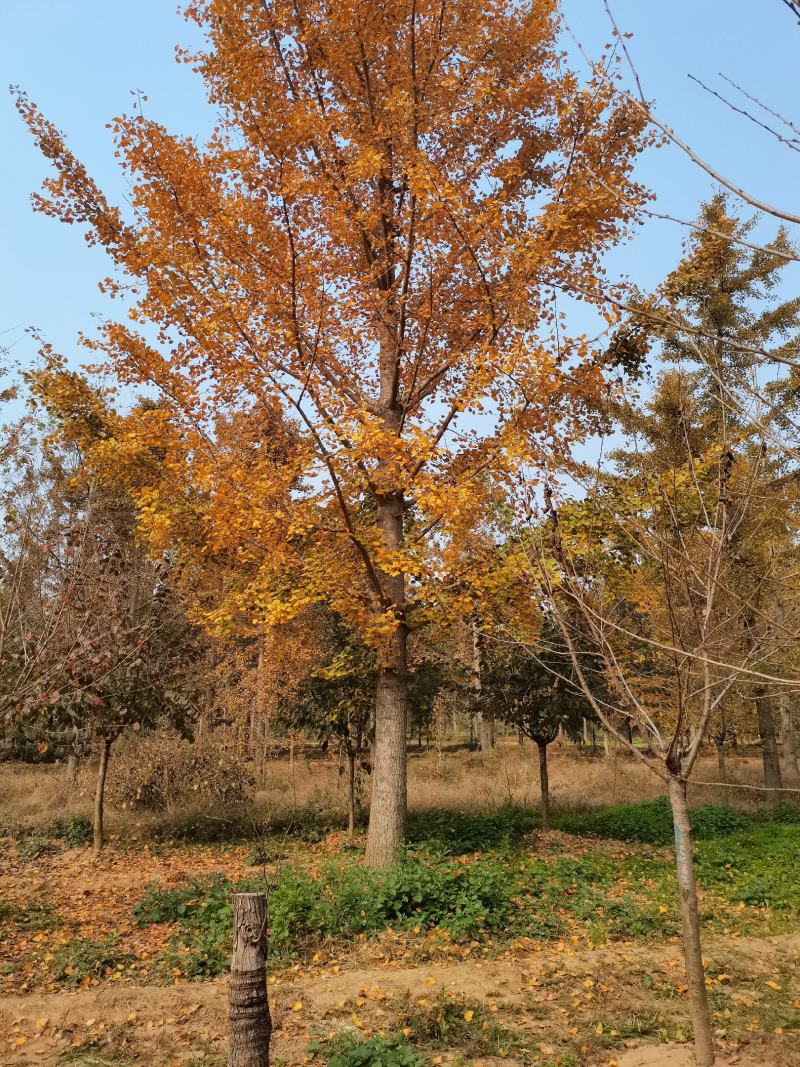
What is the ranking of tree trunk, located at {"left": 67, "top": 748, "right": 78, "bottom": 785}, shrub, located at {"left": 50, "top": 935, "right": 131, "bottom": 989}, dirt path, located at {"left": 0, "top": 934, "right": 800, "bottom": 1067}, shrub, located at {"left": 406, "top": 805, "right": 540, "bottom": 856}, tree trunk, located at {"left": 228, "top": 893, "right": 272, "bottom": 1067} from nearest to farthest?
tree trunk, located at {"left": 228, "top": 893, "right": 272, "bottom": 1067}, dirt path, located at {"left": 0, "top": 934, "right": 800, "bottom": 1067}, shrub, located at {"left": 50, "top": 935, "right": 131, "bottom": 989}, shrub, located at {"left": 406, "top": 805, "right": 540, "bottom": 856}, tree trunk, located at {"left": 67, "top": 748, "right": 78, "bottom": 785}

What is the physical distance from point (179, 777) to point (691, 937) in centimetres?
1136

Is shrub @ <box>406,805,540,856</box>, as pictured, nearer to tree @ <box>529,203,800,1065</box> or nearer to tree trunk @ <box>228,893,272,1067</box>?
tree @ <box>529,203,800,1065</box>

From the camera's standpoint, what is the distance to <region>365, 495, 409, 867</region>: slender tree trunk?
9031 millimetres

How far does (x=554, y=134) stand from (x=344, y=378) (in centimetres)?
447

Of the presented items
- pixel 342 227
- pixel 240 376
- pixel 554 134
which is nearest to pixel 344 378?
pixel 342 227

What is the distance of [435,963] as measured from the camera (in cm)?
640

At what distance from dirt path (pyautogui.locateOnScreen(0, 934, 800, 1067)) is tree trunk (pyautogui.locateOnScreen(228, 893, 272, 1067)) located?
121 cm

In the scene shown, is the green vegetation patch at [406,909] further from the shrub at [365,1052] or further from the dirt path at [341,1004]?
the shrub at [365,1052]

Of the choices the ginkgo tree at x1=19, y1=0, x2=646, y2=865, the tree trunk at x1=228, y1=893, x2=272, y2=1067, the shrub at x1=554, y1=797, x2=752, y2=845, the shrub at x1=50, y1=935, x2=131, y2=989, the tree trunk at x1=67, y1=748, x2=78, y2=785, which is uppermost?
the ginkgo tree at x1=19, y1=0, x2=646, y2=865

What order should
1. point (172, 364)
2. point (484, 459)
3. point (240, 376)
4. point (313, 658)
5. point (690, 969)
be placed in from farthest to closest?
point (313, 658), point (484, 459), point (172, 364), point (240, 376), point (690, 969)

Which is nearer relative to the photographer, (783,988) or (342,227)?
(783,988)

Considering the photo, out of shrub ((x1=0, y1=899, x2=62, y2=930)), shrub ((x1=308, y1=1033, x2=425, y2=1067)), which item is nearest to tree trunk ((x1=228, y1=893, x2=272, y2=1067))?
shrub ((x1=308, y1=1033, x2=425, y2=1067))

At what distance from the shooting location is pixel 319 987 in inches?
227

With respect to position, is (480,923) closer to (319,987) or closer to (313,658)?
(319,987)
